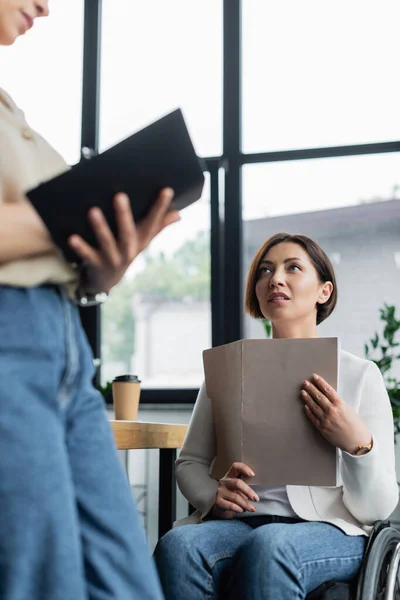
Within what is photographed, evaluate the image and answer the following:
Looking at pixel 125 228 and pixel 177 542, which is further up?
pixel 125 228

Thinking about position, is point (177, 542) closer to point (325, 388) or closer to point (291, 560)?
point (291, 560)

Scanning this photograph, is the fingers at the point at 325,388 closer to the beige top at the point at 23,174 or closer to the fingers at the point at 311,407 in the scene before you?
the fingers at the point at 311,407

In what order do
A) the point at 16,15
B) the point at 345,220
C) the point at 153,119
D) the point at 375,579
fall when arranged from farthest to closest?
the point at 153,119 < the point at 345,220 < the point at 375,579 < the point at 16,15

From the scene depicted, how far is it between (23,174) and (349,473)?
2.78 feet

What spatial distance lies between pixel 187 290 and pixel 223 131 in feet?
2.47

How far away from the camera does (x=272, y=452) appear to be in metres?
1.32

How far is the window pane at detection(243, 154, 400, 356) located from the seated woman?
5.32ft

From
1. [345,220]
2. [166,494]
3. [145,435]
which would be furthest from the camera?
[345,220]

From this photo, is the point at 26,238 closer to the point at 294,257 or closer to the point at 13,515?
the point at 13,515

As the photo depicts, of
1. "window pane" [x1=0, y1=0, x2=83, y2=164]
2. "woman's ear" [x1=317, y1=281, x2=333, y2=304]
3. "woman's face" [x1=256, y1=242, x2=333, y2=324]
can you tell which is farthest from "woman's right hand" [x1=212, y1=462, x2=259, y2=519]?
"window pane" [x1=0, y1=0, x2=83, y2=164]

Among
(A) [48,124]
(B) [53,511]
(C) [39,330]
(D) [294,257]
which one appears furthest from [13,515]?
(A) [48,124]

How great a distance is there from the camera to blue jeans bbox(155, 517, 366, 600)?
48.4 inches

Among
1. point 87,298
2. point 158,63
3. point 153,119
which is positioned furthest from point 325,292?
point 158,63

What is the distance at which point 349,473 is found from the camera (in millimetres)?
1353
